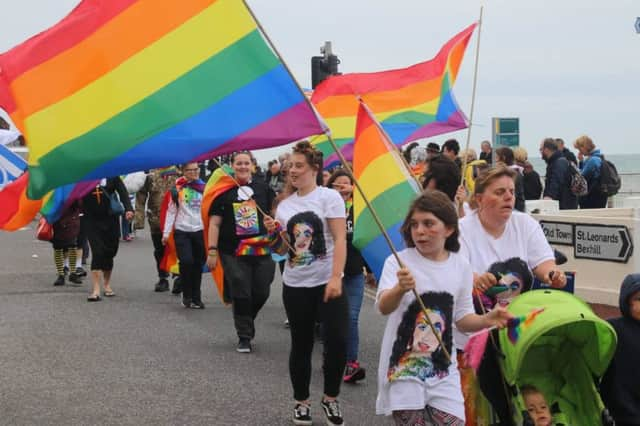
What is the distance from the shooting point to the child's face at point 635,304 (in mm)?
5094

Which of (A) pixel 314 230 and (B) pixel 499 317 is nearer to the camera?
(B) pixel 499 317

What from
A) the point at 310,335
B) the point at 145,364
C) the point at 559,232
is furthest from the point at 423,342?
the point at 559,232

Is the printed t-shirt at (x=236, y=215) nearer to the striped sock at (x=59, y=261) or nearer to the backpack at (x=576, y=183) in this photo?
the striped sock at (x=59, y=261)

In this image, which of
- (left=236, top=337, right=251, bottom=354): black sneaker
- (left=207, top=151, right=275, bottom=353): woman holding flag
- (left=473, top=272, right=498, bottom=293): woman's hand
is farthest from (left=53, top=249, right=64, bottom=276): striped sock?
(left=473, top=272, right=498, bottom=293): woman's hand

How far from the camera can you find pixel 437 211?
4781mm

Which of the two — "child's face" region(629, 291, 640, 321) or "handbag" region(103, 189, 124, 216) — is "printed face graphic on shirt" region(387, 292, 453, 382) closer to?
"child's face" region(629, 291, 640, 321)

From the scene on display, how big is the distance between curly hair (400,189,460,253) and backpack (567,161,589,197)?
Answer: 1008 cm

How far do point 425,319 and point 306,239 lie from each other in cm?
200

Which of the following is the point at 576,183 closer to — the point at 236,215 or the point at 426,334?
the point at 236,215

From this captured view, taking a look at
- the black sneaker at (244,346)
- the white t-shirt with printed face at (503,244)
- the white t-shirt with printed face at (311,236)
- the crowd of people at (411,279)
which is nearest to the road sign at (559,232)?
the crowd of people at (411,279)

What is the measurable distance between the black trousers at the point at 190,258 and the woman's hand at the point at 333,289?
18.1 ft

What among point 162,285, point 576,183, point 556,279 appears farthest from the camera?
point 576,183

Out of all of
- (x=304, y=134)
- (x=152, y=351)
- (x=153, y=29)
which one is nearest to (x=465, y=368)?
(x=304, y=134)

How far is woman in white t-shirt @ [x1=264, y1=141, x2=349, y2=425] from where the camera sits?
654 centimetres
